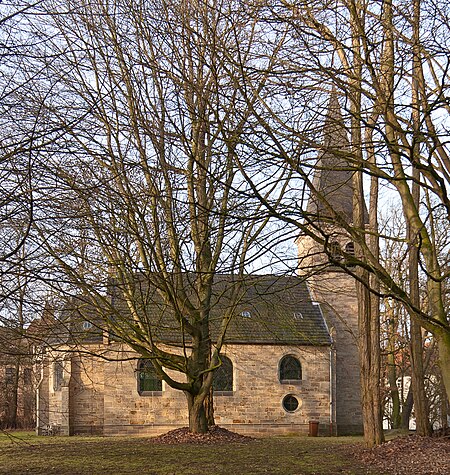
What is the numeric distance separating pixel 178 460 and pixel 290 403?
65.5 feet

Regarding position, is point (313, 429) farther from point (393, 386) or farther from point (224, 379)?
point (393, 386)

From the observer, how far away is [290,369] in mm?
33719

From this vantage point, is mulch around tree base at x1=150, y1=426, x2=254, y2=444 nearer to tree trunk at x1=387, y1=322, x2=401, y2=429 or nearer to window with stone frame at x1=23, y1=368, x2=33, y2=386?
tree trunk at x1=387, y1=322, x2=401, y2=429

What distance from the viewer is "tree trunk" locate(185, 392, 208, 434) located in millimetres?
19141

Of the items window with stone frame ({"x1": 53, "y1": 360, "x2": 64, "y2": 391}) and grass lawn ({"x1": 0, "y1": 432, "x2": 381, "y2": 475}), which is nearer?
grass lawn ({"x1": 0, "y1": 432, "x2": 381, "y2": 475})

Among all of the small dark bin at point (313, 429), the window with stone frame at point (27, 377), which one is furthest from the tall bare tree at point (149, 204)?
the window with stone frame at point (27, 377)

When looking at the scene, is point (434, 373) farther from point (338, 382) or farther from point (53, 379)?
point (53, 379)

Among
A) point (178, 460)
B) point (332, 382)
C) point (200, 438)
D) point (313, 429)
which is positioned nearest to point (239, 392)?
point (313, 429)

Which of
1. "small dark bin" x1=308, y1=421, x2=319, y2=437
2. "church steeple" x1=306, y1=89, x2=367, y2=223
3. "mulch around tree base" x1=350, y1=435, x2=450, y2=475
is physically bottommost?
"small dark bin" x1=308, y1=421, x2=319, y2=437

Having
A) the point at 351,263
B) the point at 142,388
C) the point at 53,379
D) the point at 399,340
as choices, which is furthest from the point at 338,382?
the point at 351,263

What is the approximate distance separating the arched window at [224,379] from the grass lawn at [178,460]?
46.8ft

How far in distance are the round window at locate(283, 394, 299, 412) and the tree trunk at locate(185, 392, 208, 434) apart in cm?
1432

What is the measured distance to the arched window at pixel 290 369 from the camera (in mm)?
33500

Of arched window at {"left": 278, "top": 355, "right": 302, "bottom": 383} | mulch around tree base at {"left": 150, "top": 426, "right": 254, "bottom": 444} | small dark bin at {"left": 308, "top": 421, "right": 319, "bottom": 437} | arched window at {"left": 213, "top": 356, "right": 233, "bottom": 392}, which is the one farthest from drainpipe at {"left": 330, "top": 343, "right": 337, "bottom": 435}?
mulch around tree base at {"left": 150, "top": 426, "right": 254, "bottom": 444}
